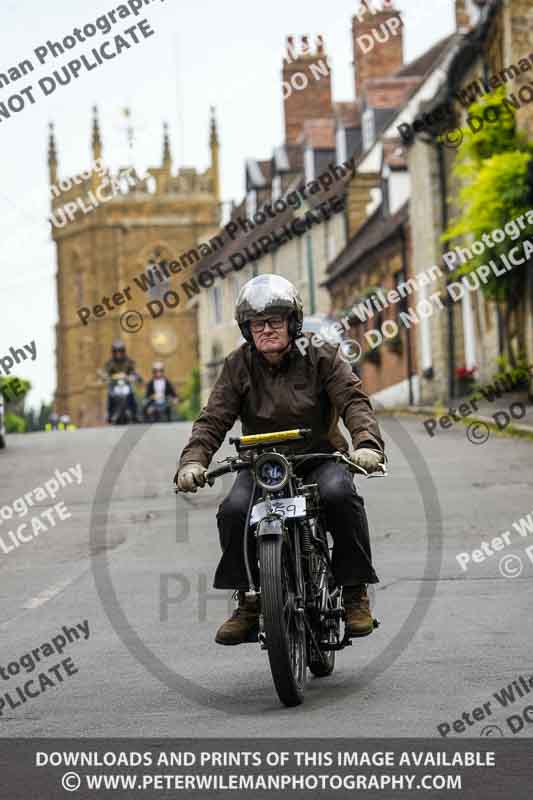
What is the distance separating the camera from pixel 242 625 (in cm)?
672

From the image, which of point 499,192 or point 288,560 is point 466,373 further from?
point 288,560

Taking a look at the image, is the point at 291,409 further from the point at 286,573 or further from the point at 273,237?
the point at 273,237

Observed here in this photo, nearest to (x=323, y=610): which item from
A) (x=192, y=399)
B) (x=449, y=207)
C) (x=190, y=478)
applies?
(x=190, y=478)

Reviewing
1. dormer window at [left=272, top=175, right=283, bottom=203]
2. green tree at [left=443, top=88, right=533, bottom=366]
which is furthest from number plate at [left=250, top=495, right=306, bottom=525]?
dormer window at [left=272, top=175, right=283, bottom=203]

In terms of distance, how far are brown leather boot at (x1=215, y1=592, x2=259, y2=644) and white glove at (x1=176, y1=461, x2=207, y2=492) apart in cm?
54

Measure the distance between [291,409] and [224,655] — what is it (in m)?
1.66

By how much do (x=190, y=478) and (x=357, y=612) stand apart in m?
0.97

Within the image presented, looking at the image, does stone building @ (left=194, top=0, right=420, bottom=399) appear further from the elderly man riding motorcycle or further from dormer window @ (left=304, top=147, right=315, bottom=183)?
the elderly man riding motorcycle
